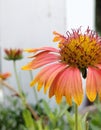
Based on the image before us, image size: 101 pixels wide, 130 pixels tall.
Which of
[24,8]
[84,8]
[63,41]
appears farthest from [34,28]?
[63,41]

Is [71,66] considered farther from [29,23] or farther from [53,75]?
[29,23]

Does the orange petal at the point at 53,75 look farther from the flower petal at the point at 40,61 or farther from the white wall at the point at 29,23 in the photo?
the white wall at the point at 29,23

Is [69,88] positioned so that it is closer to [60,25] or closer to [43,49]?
[43,49]

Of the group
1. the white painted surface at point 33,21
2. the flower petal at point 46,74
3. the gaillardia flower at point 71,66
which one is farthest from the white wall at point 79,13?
the flower petal at point 46,74

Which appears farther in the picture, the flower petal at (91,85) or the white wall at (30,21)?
the white wall at (30,21)

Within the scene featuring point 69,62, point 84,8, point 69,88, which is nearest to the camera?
point 69,88

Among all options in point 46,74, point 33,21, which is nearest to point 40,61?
point 46,74

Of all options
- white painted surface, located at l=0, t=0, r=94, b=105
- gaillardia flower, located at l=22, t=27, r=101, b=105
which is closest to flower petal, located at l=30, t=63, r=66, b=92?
gaillardia flower, located at l=22, t=27, r=101, b=105

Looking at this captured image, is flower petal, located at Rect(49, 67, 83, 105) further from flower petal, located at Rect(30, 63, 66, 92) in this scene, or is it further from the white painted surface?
the white painted surface
